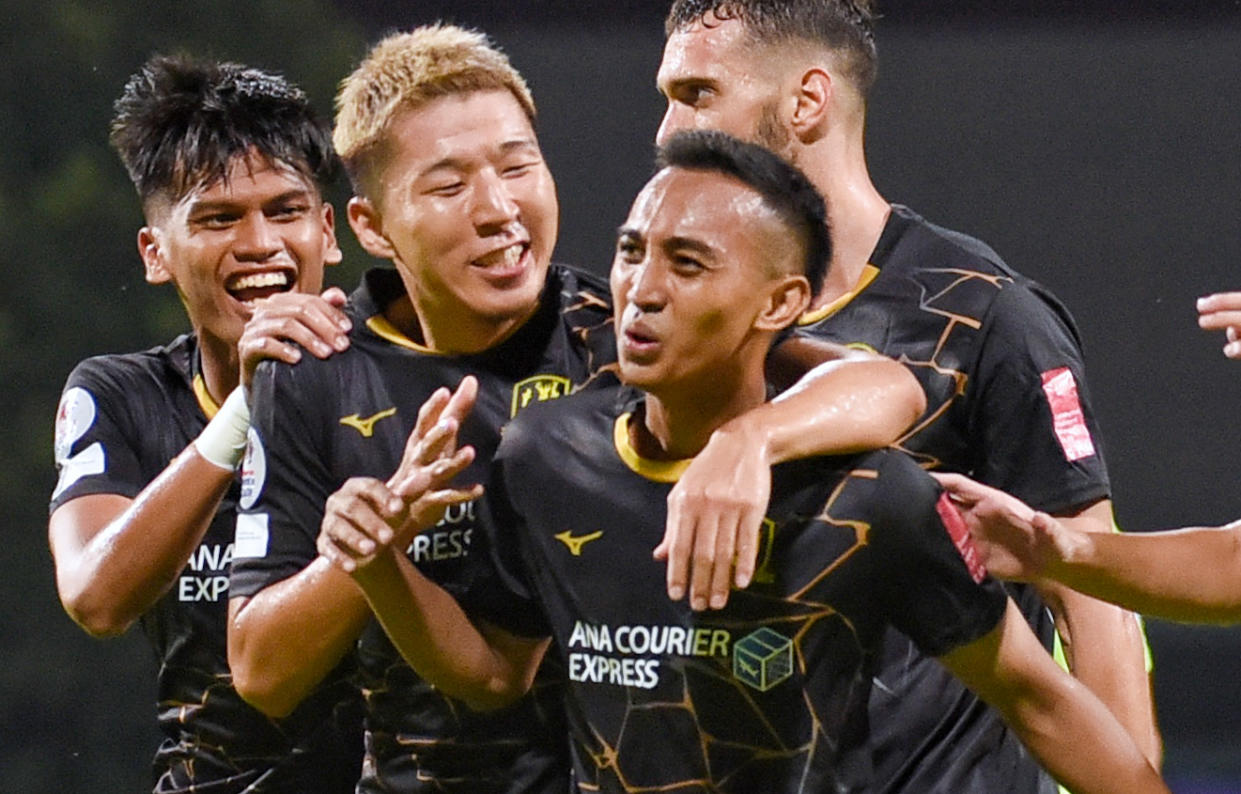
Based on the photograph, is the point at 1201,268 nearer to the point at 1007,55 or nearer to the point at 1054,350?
the point at 1007,55

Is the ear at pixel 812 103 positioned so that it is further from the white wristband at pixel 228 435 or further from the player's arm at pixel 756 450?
the white wristband at pixel 228 435

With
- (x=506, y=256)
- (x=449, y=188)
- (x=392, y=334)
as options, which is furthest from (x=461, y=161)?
(x=392, y=334)

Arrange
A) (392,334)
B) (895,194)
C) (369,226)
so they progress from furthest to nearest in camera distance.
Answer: (895,194) → (369,226) → (392,334)

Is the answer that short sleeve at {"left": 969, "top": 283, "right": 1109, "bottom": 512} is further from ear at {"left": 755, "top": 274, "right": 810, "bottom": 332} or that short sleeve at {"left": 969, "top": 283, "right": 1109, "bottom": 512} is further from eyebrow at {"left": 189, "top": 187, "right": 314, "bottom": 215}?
eyebrow at {"left": 189, "top": 187, "right": 314, "bottom": 215}

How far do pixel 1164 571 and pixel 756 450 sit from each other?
0.77 m

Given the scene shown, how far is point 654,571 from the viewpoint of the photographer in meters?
2.56

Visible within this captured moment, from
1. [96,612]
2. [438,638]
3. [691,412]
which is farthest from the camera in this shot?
[96,612]

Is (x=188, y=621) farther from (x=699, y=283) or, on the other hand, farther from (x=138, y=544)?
(x=699, y=283)

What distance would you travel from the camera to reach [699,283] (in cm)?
257

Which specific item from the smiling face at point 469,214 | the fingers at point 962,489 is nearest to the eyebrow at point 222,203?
the smiling face at point 469,214

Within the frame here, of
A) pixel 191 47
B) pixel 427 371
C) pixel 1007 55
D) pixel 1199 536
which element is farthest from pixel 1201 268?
pixel 427 371

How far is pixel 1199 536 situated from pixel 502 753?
3.27 ft

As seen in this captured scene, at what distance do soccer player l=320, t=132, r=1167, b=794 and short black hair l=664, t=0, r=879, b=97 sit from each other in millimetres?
744

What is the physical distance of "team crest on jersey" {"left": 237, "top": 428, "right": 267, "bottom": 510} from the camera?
2.98 m
